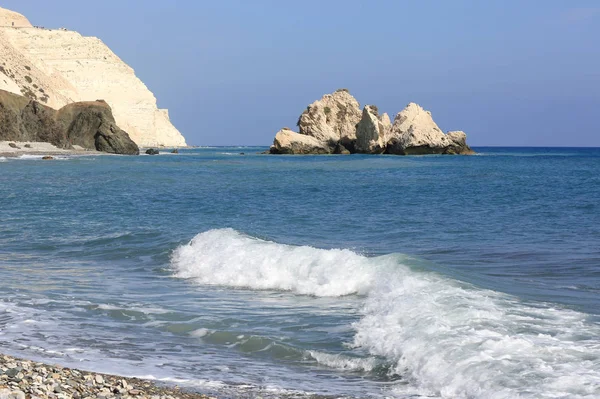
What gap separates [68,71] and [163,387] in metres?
129

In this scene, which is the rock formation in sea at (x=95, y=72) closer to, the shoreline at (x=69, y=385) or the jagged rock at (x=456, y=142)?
the jagged rock at (x=456, y=142)

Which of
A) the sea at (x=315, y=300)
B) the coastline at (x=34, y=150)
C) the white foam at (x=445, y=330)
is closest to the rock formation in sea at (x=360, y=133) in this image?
the coastline at (x=34, y=150)

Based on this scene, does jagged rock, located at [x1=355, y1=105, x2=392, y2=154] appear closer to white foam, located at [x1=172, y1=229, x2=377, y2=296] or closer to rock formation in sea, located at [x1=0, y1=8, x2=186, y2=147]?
rock formation in sea, located at [x1=0, y1=8, x2=186, y2=147]

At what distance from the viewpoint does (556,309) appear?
9.80 metres

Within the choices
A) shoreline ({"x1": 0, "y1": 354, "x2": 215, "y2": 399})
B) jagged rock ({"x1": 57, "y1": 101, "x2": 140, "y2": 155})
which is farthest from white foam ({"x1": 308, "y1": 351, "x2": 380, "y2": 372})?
jagged rock ({"x1": 57, "y1": 101, "x2": 140, "y2": 155})

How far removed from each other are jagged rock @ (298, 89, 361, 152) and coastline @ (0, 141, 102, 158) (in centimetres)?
2551

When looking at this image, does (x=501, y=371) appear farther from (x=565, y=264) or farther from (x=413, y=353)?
(x=565, y=264)

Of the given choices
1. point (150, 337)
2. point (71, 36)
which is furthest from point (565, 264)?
point (71, 36)

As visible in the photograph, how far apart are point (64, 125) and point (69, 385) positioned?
7698 centimetres

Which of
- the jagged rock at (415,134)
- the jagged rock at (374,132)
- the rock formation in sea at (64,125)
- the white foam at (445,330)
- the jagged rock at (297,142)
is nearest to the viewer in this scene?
the white foam at (445,330)

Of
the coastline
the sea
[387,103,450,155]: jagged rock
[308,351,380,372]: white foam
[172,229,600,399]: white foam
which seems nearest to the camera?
[172,229,600,399]: white foam

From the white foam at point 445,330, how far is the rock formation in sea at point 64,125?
2501 inches

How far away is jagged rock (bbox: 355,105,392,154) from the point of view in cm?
8988

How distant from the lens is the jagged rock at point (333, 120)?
93.6 meters
